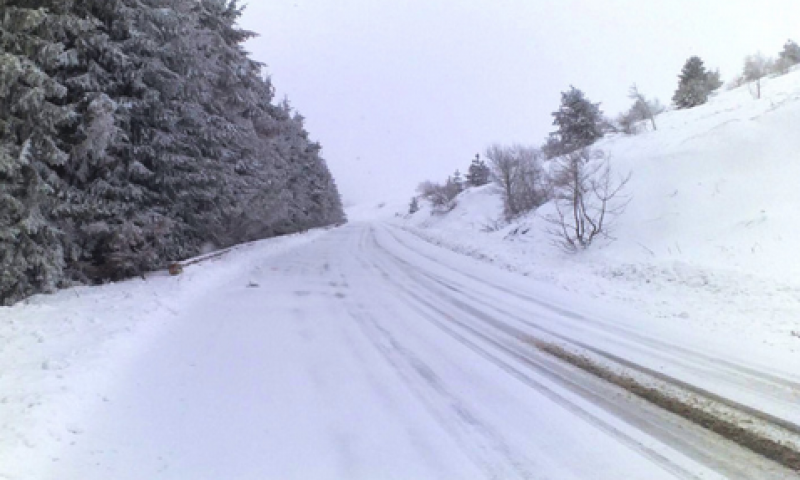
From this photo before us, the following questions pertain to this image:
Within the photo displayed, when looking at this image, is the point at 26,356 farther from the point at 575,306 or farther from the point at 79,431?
the point at 575,306

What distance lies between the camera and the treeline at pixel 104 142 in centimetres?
862

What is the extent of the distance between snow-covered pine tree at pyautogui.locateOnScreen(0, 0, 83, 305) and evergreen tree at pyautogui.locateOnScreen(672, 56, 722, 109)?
36183 mm

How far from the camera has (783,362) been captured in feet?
17.6

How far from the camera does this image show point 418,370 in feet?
17.4

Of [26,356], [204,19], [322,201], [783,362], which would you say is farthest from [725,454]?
[322,201]

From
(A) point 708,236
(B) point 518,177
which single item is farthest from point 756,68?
(A) point 708,236

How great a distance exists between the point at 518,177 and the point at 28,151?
96.3ft

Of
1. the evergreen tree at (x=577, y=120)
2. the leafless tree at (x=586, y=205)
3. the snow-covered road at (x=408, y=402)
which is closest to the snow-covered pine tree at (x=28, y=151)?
the snow-covered road at (x=408, y=402)

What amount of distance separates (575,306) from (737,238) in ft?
19.1

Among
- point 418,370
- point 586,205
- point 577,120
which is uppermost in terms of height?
point 577,120

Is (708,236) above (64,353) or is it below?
below

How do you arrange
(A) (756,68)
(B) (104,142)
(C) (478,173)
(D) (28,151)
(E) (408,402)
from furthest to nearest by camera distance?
(C) (478,173) → (A) (756,68) → (B) (104,142) → (D) (28,151) → (E) (408,402)

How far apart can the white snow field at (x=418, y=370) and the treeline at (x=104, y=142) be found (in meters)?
1.31

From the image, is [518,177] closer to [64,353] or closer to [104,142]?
[104,142]
